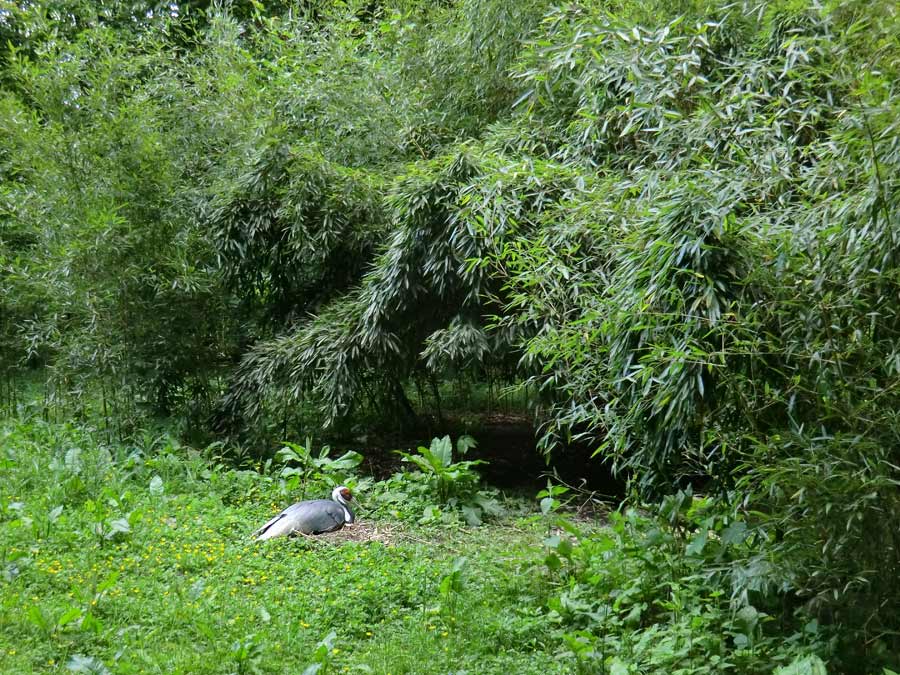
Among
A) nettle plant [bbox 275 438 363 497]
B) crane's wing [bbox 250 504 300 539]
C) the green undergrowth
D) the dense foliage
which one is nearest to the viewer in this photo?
the dense foliage

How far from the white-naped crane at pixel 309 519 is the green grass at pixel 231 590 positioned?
0.09 metres

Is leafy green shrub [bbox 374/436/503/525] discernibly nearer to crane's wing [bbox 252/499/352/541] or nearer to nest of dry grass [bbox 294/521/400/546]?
nest of dry grass [bbox 294/521/400/546]

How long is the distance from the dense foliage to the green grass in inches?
16.8

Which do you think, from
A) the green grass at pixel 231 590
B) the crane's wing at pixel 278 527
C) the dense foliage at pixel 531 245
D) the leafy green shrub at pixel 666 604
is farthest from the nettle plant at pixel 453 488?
the leafy green shrub at pixel 666 604

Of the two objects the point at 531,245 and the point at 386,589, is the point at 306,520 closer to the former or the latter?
the point at 386,589

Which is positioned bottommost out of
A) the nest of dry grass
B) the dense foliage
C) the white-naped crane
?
the nest of dry grass

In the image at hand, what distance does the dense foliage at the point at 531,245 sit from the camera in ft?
8.91

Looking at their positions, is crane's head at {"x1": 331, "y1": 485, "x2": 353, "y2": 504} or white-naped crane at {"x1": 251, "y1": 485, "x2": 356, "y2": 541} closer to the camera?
white-naped crane at {"x1": 251, "y1": 485, "x2": 356, "y2": 541}

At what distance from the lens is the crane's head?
14.7 feet

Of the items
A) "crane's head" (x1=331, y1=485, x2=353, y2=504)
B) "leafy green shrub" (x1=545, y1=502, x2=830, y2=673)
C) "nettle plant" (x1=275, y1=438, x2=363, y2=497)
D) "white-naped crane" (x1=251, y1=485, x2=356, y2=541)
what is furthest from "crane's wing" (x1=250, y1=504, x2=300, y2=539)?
"leafy green shrub" (x1=545, y1=502, x2=830, y2=673)

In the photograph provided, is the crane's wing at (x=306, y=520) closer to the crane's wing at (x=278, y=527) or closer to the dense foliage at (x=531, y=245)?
the crane's wing at (x=278, y=527)

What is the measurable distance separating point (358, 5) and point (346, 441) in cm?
316

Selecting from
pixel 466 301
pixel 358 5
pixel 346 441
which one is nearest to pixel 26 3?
pixel 358 5

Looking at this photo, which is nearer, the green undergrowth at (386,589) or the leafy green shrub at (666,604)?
the leafy green shrub at (666,604)
